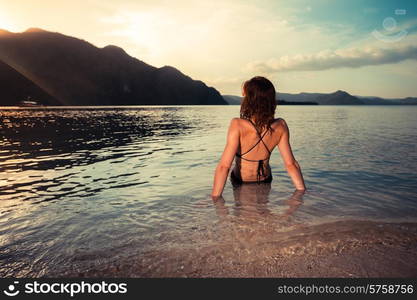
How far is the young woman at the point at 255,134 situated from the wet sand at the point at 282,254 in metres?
1.55

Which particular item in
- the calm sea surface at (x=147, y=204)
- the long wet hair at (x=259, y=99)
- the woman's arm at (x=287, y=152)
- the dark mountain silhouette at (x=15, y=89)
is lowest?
the calm sea surface at (x=147, y=204)

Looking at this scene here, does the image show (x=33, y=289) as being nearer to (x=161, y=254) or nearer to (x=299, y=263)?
(x=161, y=254)

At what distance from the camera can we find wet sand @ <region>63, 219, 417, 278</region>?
339 centimetres

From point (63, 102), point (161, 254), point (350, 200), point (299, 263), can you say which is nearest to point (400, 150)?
point (350, 200)

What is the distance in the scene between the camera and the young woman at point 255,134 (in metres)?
5.57

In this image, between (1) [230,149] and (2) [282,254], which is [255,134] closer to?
(1) [230,149]

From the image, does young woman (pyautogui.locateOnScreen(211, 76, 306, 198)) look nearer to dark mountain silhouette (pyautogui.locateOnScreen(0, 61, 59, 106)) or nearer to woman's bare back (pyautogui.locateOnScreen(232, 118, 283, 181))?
woman's bare back (pyautogui.locateOnScreen(232, 118, 283, 181))

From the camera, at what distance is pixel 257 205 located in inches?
231

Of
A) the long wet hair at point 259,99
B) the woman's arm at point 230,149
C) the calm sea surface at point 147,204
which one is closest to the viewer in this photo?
the calm sea surface at point 147,204

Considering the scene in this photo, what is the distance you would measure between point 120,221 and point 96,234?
0.61 metres

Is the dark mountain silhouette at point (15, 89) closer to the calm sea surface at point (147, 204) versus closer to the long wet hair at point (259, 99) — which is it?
the calm sea surface at point (147, 204)

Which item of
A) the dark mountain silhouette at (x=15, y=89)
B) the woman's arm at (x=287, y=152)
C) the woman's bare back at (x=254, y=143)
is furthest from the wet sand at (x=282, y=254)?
the dark mountain silhouette at (x=15, y=89)

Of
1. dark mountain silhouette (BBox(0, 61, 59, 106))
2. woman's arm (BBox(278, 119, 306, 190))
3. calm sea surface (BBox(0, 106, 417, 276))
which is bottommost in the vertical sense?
calm sea surface (BBox(0, 106, 417, 276))

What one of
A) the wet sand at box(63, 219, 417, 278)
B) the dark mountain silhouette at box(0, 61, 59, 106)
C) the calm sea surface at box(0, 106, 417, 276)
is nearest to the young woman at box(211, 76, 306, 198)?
the calm sea surface at box(0, 106, 417, 276)
